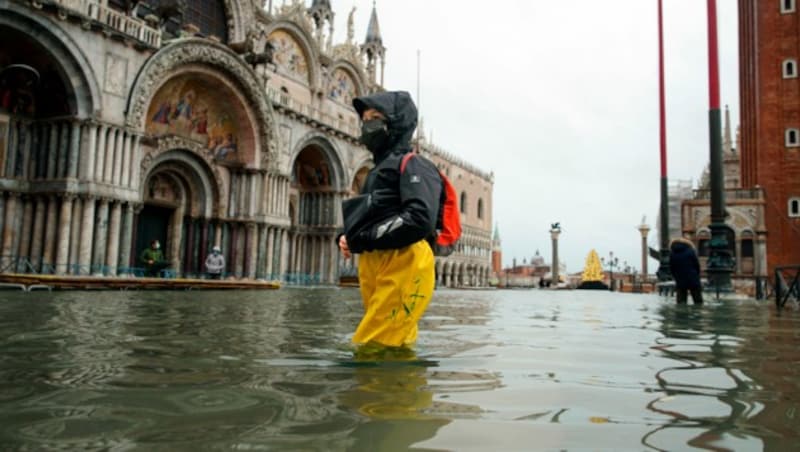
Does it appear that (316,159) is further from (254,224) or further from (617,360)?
(617,360)

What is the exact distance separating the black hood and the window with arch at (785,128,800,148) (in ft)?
111

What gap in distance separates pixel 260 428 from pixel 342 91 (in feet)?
106

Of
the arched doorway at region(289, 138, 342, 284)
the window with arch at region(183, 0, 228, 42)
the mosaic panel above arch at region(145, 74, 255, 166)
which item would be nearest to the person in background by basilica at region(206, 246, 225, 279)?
the mosaic panel above arch at region(145, 74, 255, 166)

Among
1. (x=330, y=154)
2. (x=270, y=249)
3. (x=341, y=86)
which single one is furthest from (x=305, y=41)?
(x=270, y=249)

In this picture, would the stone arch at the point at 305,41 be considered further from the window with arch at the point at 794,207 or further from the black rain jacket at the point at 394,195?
the black rain jacket at the point at 394,195

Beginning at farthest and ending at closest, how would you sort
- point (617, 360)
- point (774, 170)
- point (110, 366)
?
point (774, 170) → point (617, 360) → point (110, 366)

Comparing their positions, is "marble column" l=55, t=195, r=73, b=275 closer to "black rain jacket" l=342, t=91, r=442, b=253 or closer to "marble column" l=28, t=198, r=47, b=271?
"marble column" l=28, t=198, r=47, b=271

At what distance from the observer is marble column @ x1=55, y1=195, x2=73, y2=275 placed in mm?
16141

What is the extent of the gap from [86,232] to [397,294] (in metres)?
15.5

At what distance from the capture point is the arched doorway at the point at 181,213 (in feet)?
69.1

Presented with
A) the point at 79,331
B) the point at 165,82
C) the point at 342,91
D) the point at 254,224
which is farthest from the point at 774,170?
the point at 79,331

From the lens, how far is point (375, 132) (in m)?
3.63

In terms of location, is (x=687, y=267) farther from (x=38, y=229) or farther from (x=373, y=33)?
(x=373, y=33)

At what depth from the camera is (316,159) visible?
27.8m
